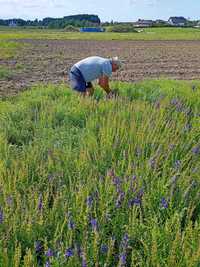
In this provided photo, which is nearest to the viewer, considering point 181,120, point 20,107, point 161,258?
point 161,258

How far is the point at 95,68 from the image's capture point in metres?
6.25

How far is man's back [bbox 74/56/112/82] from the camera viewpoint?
6.12 meters

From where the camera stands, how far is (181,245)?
2051 millimetres

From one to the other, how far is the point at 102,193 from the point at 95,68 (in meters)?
3.95

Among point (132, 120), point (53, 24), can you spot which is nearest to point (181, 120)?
point (132, 120)

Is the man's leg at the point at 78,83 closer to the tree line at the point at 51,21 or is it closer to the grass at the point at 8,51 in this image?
the grass at the point at 8,51

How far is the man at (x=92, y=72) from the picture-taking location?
614 centimetres

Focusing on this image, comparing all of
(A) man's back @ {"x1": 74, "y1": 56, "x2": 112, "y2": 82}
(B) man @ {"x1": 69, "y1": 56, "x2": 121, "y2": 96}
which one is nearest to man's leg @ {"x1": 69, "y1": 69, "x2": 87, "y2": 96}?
(B) man @ {"x1": 69, "y1": 56, "x2": 121, "y2": 96}

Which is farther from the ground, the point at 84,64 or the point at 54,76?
the point at 84,64

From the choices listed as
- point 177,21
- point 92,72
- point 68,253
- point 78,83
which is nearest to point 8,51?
point 78,83

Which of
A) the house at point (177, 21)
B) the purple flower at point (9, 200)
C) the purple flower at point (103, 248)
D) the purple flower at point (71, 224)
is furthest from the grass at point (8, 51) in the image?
the house at point (177, 21)

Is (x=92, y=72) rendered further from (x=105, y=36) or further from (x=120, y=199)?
(x=105, y=36)

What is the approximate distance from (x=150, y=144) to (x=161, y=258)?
5.63ft

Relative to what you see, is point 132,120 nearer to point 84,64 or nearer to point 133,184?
point 133,184
